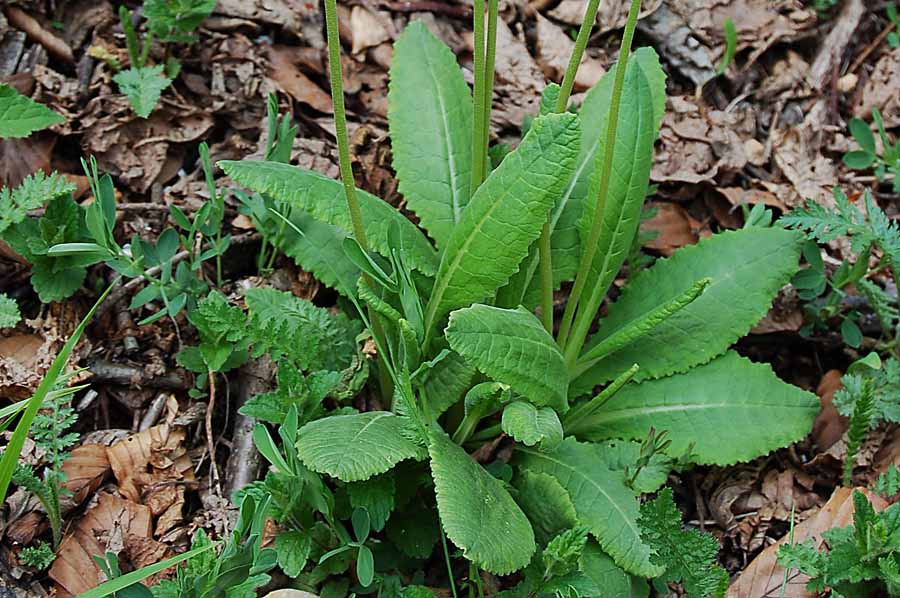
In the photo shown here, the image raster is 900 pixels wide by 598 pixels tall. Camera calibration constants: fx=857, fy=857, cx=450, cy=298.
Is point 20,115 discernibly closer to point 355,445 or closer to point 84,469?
point 84,469

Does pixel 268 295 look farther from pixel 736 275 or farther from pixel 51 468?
pixel 736 275

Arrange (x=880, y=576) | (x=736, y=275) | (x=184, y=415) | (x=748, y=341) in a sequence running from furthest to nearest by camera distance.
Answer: (x=748, y=341) → (x=736, y=275) → (x=184, y=415) → (x=880, y=576)

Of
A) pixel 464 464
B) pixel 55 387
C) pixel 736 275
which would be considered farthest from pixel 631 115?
pixel 55 387

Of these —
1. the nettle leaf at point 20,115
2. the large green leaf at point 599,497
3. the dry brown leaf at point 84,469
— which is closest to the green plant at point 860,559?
the large green leaf at point 599,497

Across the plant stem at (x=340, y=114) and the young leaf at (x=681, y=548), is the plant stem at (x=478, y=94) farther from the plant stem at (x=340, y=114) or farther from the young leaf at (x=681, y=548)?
the young leaf at (x=681, y=548)

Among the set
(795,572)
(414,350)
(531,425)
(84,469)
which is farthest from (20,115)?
(795,572)

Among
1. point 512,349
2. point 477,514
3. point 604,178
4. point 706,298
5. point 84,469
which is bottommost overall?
point 84,469

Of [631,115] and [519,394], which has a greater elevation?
[631,115]
